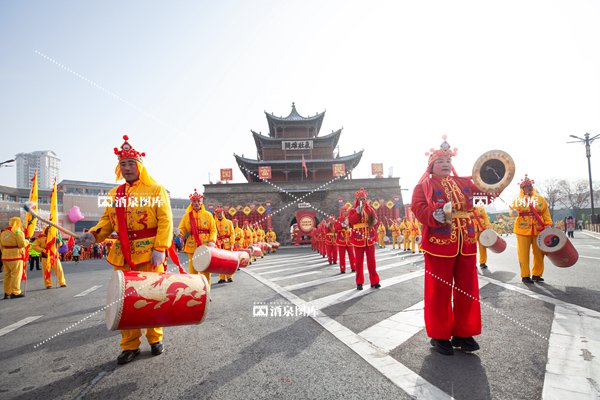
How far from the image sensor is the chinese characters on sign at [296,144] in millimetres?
35312

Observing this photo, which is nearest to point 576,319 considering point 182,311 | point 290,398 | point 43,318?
point 290,398

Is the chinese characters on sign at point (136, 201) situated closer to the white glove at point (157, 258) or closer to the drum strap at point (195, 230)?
the white glove at point (157, 258)

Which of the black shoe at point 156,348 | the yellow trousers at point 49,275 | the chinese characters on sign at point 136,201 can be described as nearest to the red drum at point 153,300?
the black shoe at point 156,348

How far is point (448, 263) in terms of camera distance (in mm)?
2881

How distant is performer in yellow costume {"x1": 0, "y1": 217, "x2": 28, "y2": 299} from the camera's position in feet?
23.9

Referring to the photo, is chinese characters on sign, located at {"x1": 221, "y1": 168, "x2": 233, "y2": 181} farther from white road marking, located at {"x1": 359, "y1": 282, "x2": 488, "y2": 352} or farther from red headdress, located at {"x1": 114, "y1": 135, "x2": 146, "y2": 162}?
white road marking, located at {"x1": 359, "y1": 282, "x2": 488, "y2": 352}

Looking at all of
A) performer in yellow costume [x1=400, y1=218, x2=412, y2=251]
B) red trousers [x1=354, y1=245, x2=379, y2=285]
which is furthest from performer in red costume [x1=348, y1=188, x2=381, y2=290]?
performer in yellow costume [x1=400, y1=218, x2=412, y2=251]

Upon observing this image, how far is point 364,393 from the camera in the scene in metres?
2.05

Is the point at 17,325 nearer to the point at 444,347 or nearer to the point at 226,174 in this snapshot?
the point at 444,347

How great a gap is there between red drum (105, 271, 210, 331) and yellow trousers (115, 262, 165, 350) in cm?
44

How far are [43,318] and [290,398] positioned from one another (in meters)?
4.94

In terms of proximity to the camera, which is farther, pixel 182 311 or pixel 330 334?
pixel 330 334

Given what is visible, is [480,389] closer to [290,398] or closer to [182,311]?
[290,398]

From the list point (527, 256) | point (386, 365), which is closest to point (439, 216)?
point (386, 365)
